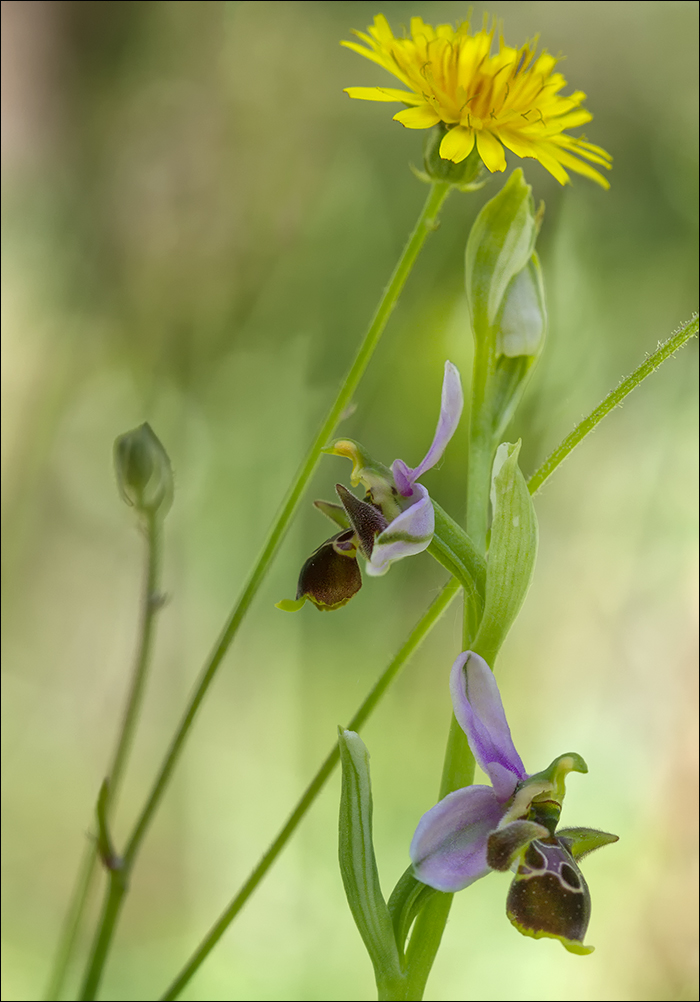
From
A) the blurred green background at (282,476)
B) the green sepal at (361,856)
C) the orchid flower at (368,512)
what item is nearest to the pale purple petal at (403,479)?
the orchid flower at (368,512)

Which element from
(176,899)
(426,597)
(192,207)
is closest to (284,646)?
(426,597)

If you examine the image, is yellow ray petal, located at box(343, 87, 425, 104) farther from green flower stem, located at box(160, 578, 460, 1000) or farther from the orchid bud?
the orchid bud

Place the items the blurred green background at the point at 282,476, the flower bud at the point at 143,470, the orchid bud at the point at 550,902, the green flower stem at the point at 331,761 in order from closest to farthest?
the orchid bud at the point at 550,902 < the green flower stem at the point at 331,761 < the flower bud at the point at 143,470 < the blurred green background at the point at 282,476

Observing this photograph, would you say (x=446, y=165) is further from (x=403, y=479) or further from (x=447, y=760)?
(x=447, y=760)

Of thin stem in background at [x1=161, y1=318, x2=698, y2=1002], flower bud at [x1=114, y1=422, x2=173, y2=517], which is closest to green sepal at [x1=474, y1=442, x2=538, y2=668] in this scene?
thin stem in background at [x1=161, y1=318, x2=698, y2=1002]

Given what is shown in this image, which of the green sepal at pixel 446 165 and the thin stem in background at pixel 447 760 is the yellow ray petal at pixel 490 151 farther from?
the thin stem in background at pixel 447 760

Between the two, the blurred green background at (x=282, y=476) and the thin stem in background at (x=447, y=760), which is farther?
the blurred green background at (x=282, y=476)

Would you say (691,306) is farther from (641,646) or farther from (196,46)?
(196,46)
